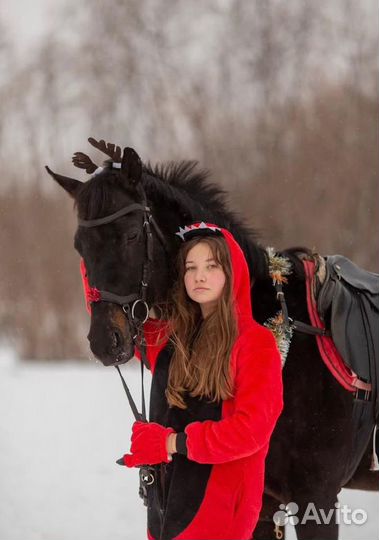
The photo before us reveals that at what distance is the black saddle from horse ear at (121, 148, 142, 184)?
0.85 metres

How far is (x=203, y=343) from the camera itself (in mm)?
1770

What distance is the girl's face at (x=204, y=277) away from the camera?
5.85 feet

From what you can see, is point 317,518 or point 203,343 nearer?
point 203,343

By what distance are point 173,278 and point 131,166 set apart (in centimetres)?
44

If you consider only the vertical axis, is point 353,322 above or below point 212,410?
above

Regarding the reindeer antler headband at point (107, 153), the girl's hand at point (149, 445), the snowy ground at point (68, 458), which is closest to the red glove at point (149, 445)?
the girl's hand at point (149, 445)

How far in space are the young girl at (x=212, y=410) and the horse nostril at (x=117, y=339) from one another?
174 mm

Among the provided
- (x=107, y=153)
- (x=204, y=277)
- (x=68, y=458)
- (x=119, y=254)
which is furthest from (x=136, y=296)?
(x=68, y=458)

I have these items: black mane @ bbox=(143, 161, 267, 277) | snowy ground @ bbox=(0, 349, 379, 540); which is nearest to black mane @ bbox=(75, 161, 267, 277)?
black mane @ bbox=(143, 161, 267, 277)

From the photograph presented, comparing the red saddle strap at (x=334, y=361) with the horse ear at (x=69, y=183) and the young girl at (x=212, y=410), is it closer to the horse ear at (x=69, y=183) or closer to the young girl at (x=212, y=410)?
the young girl at (x=212, y=410)

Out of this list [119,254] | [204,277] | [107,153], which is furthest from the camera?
[107,153]

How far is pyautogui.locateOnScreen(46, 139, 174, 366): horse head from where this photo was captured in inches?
77.4

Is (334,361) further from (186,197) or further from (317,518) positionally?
(186,197)

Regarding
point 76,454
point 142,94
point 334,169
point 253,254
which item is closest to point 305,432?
point 253,254
